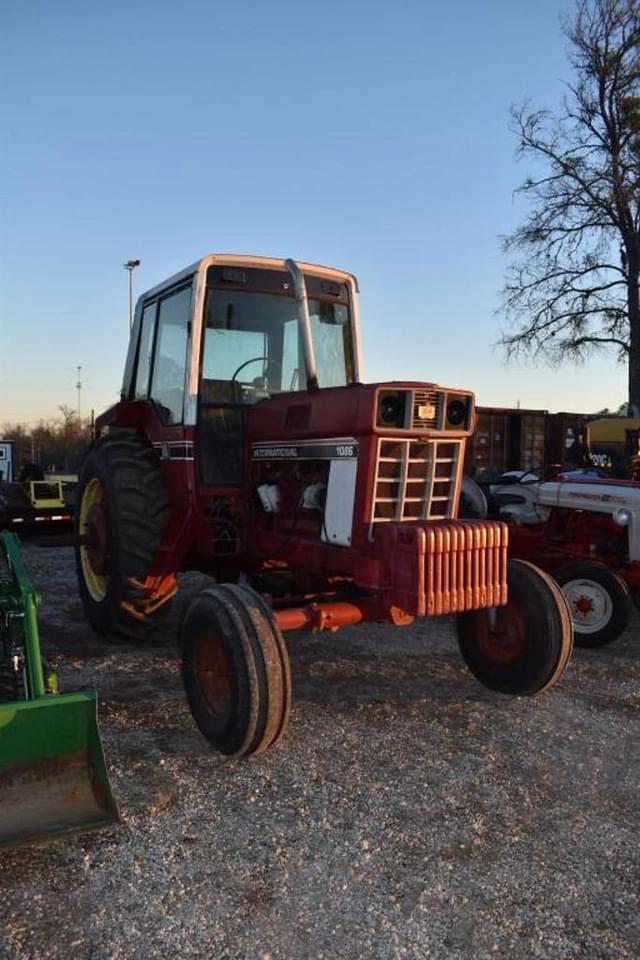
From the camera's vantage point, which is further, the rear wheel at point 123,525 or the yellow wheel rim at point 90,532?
the yellow wheel rim at point 90,532

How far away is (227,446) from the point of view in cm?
545

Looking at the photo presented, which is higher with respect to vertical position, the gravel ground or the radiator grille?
the radiator grille

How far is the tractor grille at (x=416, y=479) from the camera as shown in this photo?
14.7ft

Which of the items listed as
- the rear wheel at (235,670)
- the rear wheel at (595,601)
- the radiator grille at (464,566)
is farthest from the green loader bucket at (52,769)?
the rear wheel at (595,601)

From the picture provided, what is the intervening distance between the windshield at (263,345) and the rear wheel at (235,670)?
1.77 meters

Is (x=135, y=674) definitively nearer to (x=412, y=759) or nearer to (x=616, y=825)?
(x=412, y=759)

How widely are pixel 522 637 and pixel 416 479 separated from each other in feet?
3.95

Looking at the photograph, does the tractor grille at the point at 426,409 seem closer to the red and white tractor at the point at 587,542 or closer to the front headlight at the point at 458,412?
the front headlight at the point at 458,412

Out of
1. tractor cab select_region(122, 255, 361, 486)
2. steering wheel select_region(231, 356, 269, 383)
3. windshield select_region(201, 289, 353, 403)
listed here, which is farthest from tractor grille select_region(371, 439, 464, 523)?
steering wheel select_region(231, 356, 269, 383)

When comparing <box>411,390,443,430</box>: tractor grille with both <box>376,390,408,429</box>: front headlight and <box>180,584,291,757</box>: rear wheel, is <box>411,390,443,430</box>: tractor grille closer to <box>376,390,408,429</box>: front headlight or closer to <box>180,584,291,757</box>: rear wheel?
<box>376,390,408,429</box>: front headlight

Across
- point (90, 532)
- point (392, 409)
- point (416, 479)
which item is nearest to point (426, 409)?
point (392, 409)

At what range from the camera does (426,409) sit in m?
4.51

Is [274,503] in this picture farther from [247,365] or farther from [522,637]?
[522,637]

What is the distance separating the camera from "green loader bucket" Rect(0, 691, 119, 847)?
3166 mm
